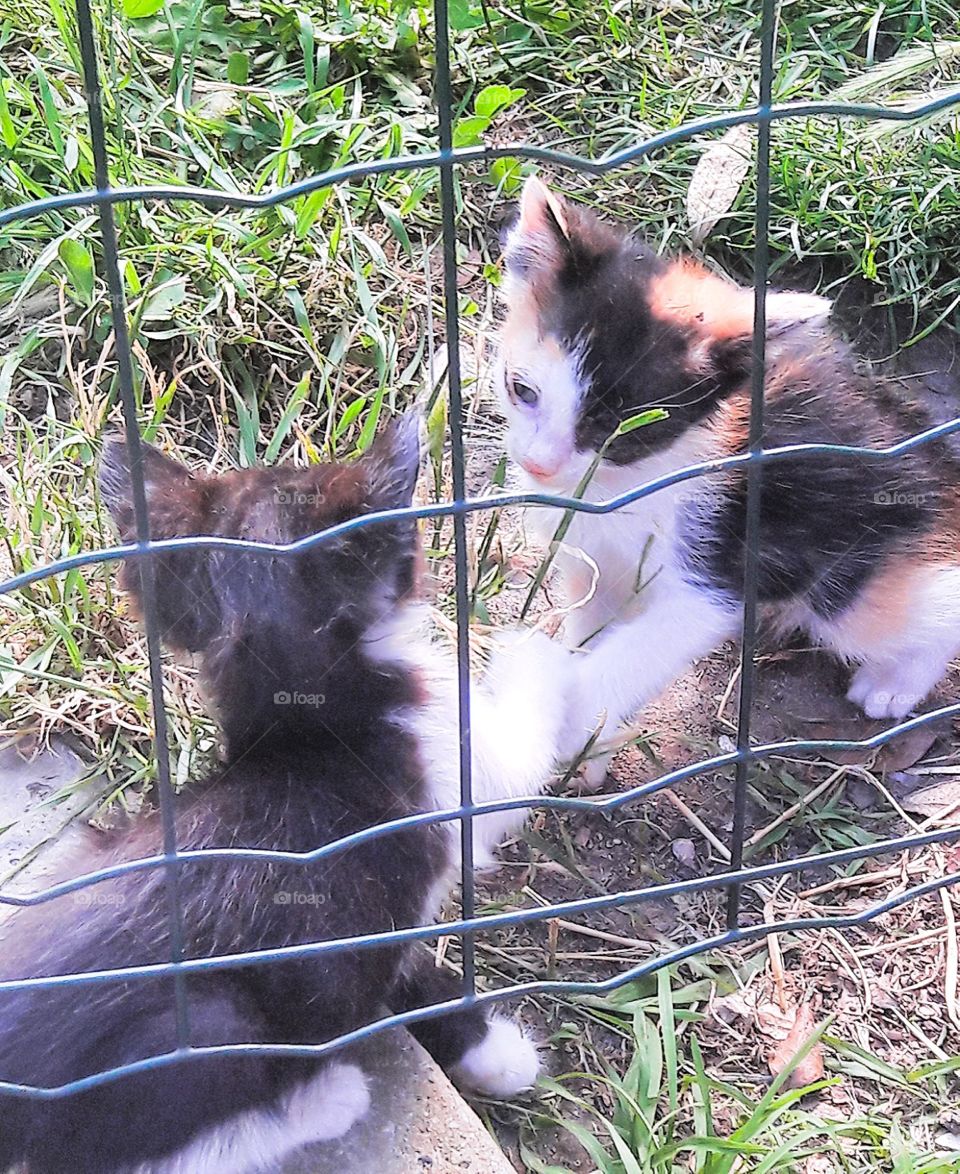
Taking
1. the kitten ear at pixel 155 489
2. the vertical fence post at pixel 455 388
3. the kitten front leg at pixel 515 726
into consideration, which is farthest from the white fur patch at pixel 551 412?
the vertical fence post at pixel 455 388

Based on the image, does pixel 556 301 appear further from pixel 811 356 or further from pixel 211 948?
pixel 211 948

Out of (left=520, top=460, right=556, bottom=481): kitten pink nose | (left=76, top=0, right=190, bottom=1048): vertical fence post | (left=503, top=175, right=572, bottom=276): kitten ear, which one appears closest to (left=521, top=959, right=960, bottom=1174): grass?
(left=76, top=0, right=190, bottom=1048): vertical fence post

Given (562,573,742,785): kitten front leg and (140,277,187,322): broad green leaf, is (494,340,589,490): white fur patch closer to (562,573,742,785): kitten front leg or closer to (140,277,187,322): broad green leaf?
(562,573,742,785): kitten front leg

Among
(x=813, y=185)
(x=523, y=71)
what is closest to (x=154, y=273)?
(x=523, y=71)

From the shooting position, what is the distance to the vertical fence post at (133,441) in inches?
47.0

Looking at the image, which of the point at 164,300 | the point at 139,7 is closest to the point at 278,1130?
the point at 164,300

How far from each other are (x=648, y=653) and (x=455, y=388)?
3.73 ft

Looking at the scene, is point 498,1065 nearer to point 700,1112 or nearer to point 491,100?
point 700,1112

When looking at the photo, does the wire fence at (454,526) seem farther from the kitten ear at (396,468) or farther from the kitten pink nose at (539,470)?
the kitten pink nose at (539,470)

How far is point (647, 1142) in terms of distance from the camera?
1.93 metres

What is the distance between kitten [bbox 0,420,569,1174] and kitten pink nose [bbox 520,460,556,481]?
377 mm

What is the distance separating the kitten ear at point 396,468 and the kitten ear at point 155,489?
24 cm

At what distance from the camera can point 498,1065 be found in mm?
2051

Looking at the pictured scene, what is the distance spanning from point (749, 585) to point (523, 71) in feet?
7.53
